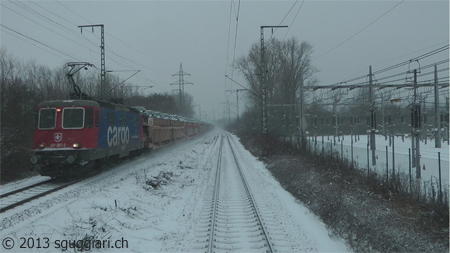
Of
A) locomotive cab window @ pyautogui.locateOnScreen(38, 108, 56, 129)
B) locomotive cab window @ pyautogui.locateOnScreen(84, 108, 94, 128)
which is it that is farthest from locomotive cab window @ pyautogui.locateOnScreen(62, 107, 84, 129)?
locomotive cab window @ pyautogui.locateOnScreen(38, 108, 56, 129)

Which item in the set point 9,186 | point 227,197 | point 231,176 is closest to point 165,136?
point 231,176

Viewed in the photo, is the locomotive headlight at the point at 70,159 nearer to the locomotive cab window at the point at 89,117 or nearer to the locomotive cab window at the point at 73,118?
the locomotive cab window at the point at 73,118

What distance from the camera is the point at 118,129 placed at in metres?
16.4

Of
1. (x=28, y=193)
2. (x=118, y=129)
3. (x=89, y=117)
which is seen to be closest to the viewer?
(x=28, y=193)

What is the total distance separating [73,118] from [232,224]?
8.31m

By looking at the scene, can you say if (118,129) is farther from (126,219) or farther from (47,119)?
(126,219)

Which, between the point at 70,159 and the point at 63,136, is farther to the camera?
the point at 63,136

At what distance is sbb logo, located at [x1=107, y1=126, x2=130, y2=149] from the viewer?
49.6 feet

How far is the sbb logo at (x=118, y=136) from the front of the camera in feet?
49.6

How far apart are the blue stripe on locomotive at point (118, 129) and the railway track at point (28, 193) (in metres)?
2.22

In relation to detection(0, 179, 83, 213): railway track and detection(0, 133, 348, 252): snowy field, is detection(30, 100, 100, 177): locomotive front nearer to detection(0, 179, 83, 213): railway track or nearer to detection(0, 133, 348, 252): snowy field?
detection(0, 179, 83, 213): railway track

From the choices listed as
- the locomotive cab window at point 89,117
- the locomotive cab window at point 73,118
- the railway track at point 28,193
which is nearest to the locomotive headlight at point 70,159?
the railway track at point 28,193

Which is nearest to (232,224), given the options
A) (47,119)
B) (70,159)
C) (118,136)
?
(70,159)

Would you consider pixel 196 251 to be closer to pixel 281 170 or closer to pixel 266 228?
pixel 266 228
